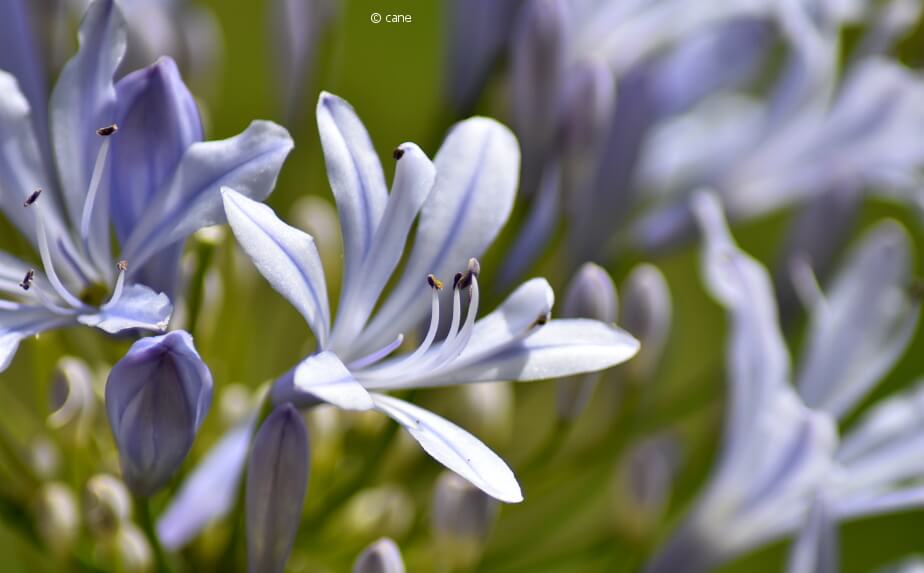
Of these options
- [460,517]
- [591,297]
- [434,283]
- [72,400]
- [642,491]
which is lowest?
[642,491]

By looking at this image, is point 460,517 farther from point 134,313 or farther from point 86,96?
point 86,96

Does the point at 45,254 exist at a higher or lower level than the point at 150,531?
higher

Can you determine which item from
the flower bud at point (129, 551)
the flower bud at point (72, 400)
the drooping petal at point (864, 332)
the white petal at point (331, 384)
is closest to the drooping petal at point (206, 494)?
the flower bud at point (129, 551)

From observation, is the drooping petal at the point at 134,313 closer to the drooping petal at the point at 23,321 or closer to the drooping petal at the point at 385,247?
the drooping petal at the point at 23,321

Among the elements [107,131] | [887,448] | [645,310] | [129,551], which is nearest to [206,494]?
[129,551]

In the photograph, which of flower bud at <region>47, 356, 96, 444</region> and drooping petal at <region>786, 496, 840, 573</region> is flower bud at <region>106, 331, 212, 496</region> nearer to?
flower bud at <region>47, 356, 96, 444</region>

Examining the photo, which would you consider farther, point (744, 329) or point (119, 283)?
point (744, 329)

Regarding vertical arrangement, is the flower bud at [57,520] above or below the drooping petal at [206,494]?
below
